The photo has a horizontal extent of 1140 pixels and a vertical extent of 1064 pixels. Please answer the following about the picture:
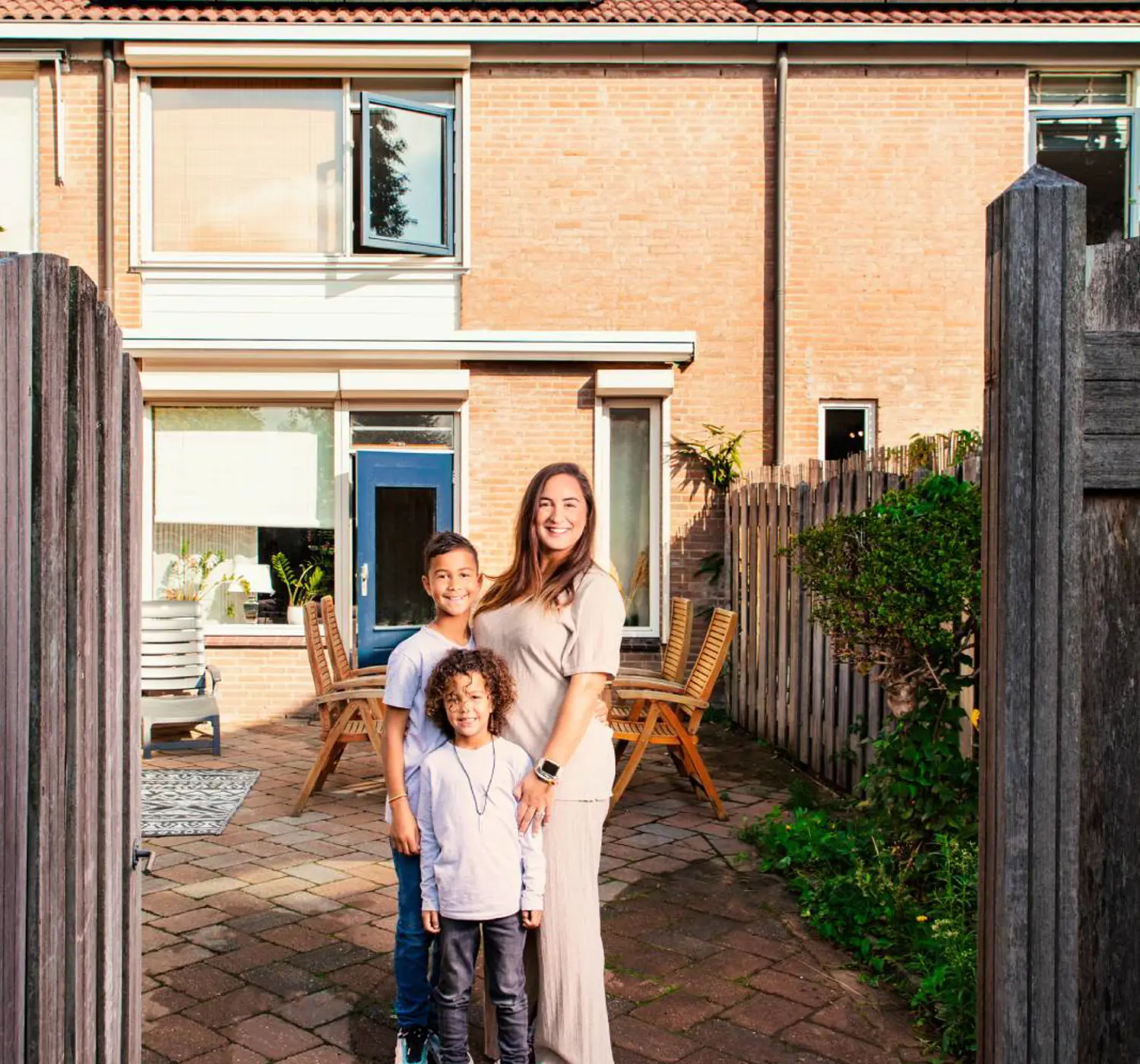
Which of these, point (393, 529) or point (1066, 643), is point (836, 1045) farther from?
point (393, 529)

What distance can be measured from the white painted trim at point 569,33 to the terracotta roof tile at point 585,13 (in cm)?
8

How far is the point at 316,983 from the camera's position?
14.2 feet

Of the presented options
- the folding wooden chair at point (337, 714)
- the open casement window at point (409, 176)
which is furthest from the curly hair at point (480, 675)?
the open casement window at point (409, 176)

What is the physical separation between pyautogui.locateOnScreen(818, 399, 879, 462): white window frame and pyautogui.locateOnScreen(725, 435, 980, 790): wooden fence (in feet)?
3.37

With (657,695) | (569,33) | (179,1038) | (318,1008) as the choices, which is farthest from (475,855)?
(569,33)

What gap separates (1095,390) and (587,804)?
2.14 m

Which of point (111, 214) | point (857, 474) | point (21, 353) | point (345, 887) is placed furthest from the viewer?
point (111, 214)

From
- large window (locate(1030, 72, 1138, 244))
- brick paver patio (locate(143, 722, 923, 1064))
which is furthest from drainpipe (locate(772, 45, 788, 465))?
brick paver patio (locate(143, 722, 923, 1064))

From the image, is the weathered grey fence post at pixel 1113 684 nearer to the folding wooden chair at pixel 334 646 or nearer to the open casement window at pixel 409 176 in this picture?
the folding wooden chair at pixel 334 646

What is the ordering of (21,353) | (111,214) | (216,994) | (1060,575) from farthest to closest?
(111,214) < (216,994) < (21,353) < (1060,575)

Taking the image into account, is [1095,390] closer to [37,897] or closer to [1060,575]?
[1060,575]

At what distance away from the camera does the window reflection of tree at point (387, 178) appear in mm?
11062

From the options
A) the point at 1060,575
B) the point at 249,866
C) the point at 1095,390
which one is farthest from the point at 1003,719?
the point at 249,866

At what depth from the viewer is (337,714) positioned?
7.42 m
